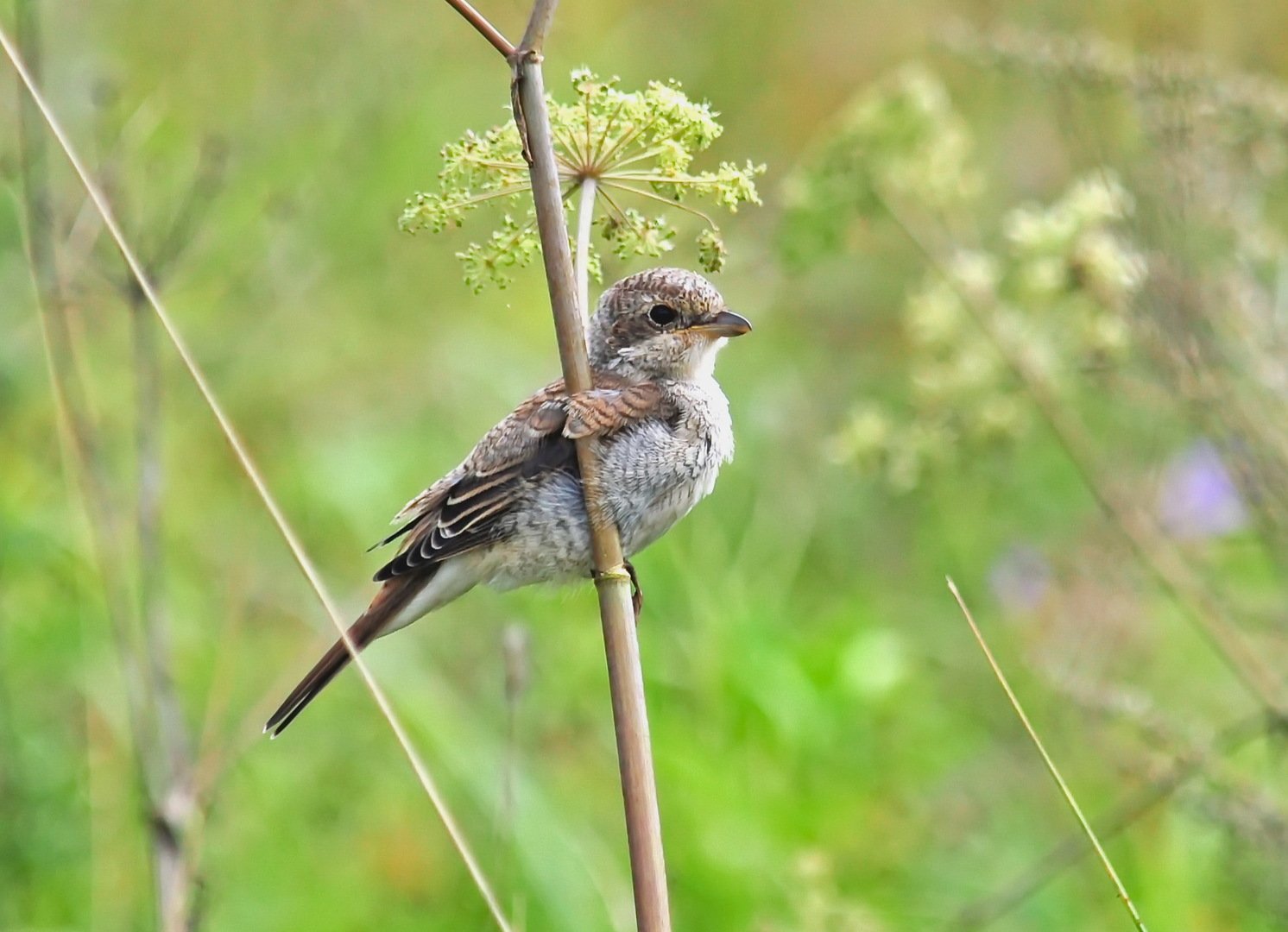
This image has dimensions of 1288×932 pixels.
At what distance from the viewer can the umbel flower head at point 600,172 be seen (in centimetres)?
189

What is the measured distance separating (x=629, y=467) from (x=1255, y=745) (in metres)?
2.23

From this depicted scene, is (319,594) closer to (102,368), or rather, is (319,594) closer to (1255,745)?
(1255,745)

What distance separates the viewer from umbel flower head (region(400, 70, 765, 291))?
1890 mm

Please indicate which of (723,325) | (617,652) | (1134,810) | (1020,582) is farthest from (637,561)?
(617,652)

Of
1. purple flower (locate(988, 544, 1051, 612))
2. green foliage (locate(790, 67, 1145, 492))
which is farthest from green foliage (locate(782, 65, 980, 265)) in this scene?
purple flower (locate(988, 544, 1051, 612))

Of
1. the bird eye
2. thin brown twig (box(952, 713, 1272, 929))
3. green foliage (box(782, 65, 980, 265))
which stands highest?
green foliage (box(782, 65, 980, 265))

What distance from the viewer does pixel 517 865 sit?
3.69 m

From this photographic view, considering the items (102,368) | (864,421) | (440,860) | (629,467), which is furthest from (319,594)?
(102,368)

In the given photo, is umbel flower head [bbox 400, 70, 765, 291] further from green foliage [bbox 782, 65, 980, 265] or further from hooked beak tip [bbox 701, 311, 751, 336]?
green foliage [bbox 782, 65, 980, 265]

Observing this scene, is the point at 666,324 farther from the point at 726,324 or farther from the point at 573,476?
the point at 573,476

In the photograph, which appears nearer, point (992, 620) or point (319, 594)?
point (319, 594)

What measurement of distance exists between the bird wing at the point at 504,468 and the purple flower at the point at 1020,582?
2.24 metres

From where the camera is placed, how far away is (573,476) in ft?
9.18

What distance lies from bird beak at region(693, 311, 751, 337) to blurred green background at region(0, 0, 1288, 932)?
16cm
